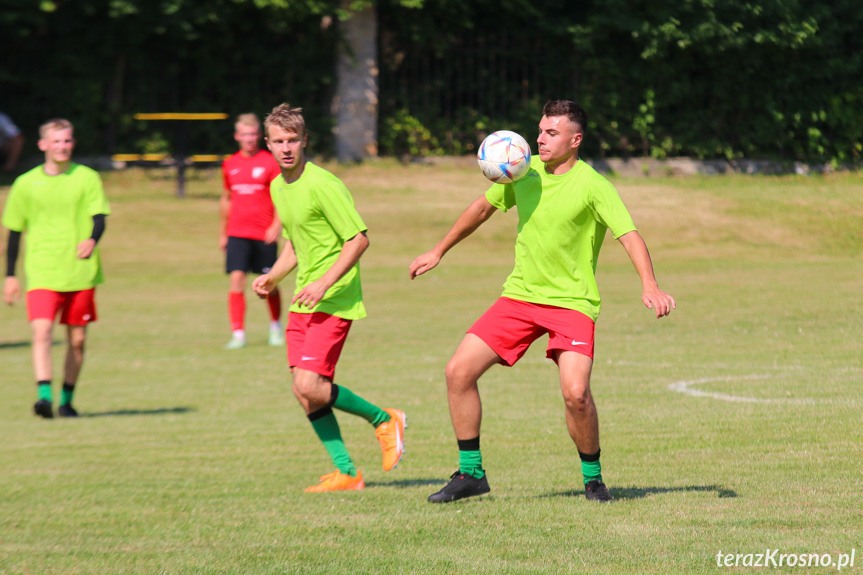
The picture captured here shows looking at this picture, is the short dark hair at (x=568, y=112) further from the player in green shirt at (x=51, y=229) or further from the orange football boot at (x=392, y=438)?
the player in green shirt at (x=51, y=229)

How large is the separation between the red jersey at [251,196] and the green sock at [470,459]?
8213 mm

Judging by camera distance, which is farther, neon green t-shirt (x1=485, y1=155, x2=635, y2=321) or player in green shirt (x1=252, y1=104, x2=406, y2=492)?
player in green shirt (x1=252, y1=104, x2=406, y2=492)

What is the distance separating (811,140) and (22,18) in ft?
62.6

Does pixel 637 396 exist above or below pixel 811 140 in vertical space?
below

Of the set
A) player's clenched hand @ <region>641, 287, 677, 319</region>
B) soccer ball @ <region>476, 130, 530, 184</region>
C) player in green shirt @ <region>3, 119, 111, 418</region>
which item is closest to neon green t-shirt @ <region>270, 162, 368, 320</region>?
soccer ball @ <region>476, 130, 530, 184</region>

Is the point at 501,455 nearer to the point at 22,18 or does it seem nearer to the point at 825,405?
the point at 825,405

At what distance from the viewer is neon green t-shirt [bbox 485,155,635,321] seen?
609cm

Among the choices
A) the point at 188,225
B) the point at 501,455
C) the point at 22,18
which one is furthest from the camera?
the point at 22,18

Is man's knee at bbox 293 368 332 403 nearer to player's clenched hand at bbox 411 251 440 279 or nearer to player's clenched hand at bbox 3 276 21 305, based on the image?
player's clenched hand at bbox 411 251 440 279

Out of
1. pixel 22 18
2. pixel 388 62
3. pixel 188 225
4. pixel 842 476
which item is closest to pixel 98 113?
pixel 22 18

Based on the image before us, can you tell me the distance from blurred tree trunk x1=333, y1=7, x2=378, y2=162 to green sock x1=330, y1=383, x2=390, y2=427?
2218 cm

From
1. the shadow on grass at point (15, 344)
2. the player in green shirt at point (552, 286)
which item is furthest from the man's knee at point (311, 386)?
the shadow on grass at point (15, 344)

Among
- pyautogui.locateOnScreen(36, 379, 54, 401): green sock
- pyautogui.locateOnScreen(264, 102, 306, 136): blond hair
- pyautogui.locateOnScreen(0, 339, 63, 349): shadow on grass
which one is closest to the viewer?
pyautogui.locateOnScreen(264, 102, 306, 136): blond hair

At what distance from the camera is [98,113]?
28281mm
